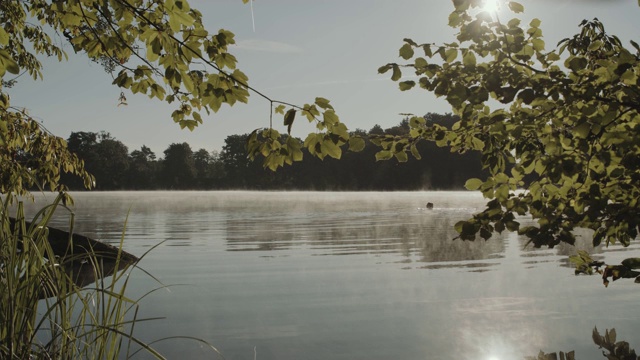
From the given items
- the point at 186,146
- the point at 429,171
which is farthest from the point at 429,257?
the point at 186,146

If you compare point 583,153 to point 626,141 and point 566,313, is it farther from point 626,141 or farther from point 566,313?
point 566,313

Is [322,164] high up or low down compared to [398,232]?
up

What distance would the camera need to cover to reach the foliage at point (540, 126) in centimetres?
509

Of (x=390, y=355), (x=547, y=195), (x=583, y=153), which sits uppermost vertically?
(x=583, y=153)

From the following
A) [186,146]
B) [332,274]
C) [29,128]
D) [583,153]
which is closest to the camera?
[583,153]

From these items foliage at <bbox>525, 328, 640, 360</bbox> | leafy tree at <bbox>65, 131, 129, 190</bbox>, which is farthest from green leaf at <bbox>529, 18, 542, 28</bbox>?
leafy tree at <bbox>65, 131, 129, 190</bbox>

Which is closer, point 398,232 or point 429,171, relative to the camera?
point 398,232

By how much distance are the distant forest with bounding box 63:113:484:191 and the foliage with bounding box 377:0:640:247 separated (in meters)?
130

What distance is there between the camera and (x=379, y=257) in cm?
1845

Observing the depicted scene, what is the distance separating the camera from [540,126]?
541cm

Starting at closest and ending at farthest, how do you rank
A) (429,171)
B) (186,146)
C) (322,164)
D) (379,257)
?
1. (379,257)
2. (429,171)
3. (322,164)
4. (186,146)

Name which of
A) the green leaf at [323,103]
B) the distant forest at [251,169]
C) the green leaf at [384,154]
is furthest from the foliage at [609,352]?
the distant forest at [251,169]

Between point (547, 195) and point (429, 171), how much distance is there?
460 ft

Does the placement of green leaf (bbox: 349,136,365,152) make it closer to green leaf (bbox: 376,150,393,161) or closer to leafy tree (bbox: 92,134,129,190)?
green leaf (bbox: 376,150,393,161)
